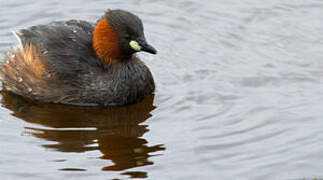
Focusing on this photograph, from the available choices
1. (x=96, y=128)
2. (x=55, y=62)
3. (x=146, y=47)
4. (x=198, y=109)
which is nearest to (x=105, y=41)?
(x=146, y=47)

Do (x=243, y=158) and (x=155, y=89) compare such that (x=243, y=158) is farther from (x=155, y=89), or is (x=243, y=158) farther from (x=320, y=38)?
(x=320, y=38)

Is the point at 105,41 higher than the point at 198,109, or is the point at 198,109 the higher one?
the point at 105,41

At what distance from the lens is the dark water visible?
771cm

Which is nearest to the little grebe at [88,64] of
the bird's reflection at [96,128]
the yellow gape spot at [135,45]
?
the yellow gape spot at [135,45]

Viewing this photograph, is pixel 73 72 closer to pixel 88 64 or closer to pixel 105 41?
pixel 88 64

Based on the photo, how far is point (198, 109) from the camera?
8.99 m

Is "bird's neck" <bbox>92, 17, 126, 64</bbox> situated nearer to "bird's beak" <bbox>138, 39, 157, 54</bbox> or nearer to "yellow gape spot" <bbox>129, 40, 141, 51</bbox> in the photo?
"yellow gape spot" <bbox>129, 40, 141, 51</bbox>

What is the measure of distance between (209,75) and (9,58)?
2.87 m

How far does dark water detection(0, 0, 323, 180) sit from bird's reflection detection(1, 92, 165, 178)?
1 centimetres

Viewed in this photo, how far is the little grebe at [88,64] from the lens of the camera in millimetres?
9195

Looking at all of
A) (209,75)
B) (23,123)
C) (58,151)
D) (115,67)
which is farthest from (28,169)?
(209,75)

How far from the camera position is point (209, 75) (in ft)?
32.3

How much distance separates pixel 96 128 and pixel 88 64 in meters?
1.03

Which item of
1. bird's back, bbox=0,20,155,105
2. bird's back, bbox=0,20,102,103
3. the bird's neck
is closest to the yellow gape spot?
the bird's neck
